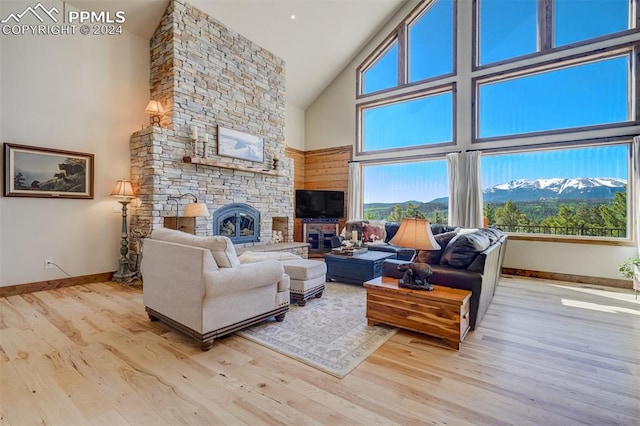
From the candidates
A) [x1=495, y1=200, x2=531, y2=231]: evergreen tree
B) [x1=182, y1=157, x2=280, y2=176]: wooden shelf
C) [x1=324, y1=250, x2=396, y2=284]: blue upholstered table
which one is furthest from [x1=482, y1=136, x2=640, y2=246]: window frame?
[x1=182, y1=157, x2=280, y2=176]: wooden shelf

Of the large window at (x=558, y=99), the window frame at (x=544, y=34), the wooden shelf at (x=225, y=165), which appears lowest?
the wooden shelf at (x=225, y=165)

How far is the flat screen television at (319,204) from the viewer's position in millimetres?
6973

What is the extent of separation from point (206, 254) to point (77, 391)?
3.67 feet

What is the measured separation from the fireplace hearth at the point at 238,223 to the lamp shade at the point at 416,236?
3.54m

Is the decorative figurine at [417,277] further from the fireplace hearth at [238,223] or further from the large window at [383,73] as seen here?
the large window at [383,73]

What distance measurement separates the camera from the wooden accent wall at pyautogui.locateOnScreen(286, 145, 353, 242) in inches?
303

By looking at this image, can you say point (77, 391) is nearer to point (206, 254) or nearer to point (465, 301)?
point (206, 254)

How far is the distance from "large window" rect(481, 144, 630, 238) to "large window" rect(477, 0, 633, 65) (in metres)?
1.89

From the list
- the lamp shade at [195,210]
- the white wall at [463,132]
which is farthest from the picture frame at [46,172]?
the white wall at [463,132]

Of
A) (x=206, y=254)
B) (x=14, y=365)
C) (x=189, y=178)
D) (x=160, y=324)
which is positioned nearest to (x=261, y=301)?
(x=206, y=254)

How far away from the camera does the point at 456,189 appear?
6059 millimetres

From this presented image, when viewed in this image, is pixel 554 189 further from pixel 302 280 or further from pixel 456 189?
pixel 302 280

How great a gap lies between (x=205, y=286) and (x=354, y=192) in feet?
18.0

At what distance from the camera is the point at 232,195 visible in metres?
5.53
